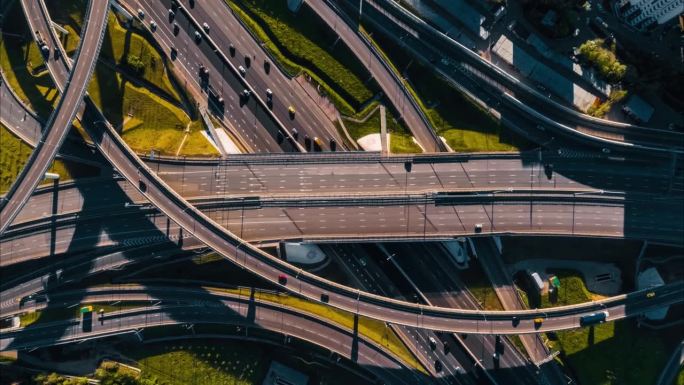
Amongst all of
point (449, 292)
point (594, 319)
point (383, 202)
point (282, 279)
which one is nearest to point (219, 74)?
point (383, 202)

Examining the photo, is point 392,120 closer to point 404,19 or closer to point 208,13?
point 404,19

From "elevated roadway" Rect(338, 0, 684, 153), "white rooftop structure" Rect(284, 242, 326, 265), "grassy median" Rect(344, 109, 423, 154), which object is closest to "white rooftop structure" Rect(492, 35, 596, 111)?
"elevated roadway" Rect(338, 0, 684, 153)

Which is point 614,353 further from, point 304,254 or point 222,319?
point 222,319

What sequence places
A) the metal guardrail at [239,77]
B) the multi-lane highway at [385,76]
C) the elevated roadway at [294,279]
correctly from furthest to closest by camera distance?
the metal guardrail at [239,77]
the multi-lane highway at [385,76]
the elevated roadway at [294,279]

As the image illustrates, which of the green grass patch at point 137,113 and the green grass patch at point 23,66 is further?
the green grass patch at point 23,66

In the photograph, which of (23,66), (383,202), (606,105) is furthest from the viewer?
(23,66)

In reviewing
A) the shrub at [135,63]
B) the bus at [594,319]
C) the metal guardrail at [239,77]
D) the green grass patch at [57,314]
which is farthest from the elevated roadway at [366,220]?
the shrub at [135,63]

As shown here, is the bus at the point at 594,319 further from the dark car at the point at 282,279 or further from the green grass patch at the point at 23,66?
the green grass patch at the point at 23,66
